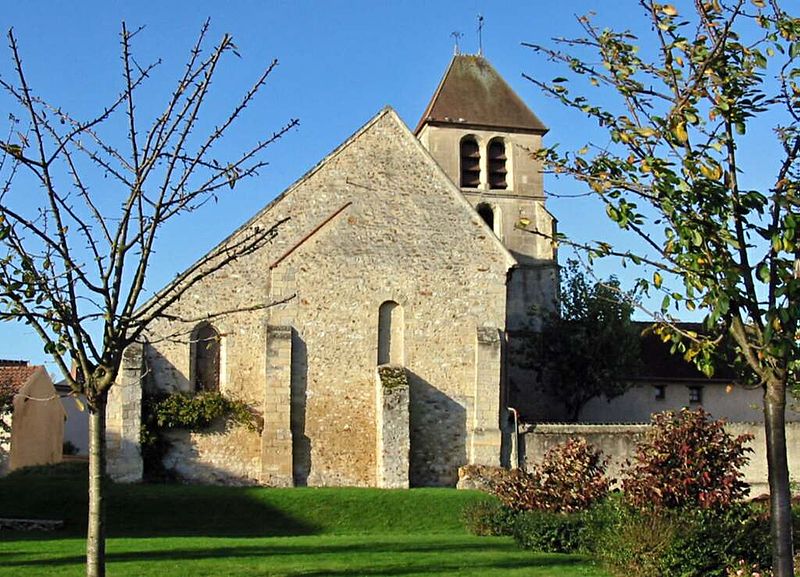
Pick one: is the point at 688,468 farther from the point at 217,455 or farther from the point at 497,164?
the point at 497,164

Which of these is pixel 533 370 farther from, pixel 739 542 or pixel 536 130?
pixel 739 542

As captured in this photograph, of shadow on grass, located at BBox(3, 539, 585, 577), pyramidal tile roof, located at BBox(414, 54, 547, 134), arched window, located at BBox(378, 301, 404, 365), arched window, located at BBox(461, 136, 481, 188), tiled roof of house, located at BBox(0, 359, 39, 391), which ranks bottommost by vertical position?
shadow on grass, located at BBox(3, 539, 585, 577)

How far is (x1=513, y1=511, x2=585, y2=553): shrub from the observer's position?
16188 mm

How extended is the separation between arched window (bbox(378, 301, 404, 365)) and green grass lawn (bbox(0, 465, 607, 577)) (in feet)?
15.1

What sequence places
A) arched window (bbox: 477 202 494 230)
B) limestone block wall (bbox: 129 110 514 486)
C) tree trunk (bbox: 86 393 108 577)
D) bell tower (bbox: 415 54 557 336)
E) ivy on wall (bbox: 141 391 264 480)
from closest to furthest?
tree trunk (bbox: 86 393 108 577), ivy on wall (bbox: 141 391 264 480), limestone block wall (bbox: 129 110 514 486), bell tower (bbox: 415 54 557 336), arched window (bbox: 477 202 494 230)

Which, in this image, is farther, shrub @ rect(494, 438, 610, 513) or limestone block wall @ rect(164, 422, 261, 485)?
limestone block wall @ rect(164, 422, 261, 485)

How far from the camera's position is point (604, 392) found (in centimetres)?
3456

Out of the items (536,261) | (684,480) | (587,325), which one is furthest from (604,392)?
(684,480)

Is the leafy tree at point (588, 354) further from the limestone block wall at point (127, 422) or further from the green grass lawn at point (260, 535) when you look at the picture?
the limestone block wall at point (127, 422)

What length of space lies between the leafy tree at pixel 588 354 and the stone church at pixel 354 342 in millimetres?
5828

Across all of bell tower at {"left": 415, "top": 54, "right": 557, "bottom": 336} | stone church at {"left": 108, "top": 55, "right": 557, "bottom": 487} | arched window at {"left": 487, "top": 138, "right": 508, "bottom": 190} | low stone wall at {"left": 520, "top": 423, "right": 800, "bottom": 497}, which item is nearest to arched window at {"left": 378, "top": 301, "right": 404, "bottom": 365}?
stone church at {"left": 108, "top": 55, "right": 557, "bottom": 487}

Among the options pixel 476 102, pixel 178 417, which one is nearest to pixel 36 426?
pixel 178 417

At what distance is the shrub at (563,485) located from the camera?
56.9 ft

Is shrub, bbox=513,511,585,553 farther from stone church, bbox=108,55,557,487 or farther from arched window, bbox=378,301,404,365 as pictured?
arched window, bbox=378,301,404,365
